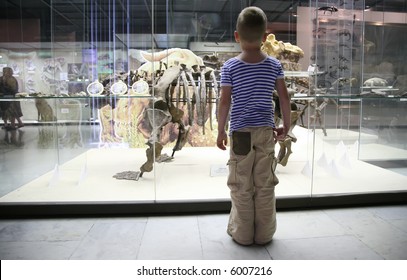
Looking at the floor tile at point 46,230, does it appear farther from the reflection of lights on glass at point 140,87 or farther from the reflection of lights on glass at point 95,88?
the reflection of lights on glass at point 140,87

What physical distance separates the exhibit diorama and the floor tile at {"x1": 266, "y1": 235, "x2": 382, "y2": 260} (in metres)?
0.96

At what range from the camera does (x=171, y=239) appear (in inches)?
117

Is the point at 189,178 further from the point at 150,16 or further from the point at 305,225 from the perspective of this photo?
the point at 150,16

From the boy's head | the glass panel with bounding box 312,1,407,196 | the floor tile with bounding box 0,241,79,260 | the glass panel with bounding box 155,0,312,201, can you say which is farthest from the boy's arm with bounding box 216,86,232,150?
the glass panel with bounding box 312,1,407,196

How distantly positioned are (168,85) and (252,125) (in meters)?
1.82

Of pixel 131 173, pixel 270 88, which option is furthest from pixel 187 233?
pixel 131 173

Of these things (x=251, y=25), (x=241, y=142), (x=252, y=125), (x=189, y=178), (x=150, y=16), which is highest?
(x=150, y=16)

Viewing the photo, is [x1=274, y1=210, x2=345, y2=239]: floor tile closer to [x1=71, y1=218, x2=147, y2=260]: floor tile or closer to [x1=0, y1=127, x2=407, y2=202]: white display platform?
[x1=0, y1=127, x2=407, y2=202]: white display platform

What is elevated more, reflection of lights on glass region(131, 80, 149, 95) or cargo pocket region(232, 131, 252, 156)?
reflection of lights on glass region(131, 80, 149, 95)

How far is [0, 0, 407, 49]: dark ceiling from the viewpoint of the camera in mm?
4801

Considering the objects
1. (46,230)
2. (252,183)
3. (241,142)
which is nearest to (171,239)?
(252,183)

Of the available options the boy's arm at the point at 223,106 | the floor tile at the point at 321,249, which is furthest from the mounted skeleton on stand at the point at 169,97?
the floor tile at the point at 321,249

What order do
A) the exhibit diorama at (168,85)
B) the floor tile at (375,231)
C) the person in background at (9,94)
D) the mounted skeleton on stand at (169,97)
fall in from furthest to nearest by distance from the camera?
the exhibit diorama at (168,85), the mounted skeleton on stand at (169,97), the person in background at (9,94), the floor tile at (375,231)

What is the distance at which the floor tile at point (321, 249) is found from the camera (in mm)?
2664
